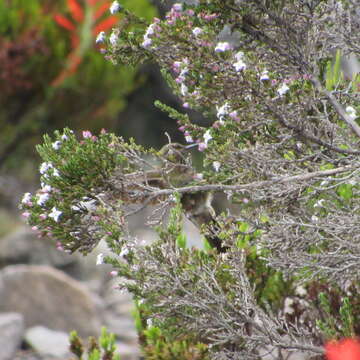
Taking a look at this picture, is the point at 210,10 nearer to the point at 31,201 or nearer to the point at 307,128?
the point at 307,128

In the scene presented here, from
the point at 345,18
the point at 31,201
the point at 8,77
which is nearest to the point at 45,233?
the point at 31,201

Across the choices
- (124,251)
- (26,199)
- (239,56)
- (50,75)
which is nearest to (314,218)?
(239,56)

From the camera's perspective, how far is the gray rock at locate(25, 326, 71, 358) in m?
7.37

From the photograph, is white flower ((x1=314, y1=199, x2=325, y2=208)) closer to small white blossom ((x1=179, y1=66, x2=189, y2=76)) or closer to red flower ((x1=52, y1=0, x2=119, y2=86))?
small white blossom ((x1=179, y1=66, x2=189, y2=76))

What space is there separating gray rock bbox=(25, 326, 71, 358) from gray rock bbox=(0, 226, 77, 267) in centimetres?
334

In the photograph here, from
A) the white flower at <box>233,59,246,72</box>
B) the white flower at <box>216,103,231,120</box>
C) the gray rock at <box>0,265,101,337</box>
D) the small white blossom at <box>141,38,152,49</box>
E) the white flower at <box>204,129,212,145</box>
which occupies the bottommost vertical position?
the white flower at <box>204,129,212,145</box>

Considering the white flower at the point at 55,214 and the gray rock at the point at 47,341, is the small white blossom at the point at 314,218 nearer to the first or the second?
the white flower at the point at 55,214

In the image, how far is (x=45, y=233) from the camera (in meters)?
3.41

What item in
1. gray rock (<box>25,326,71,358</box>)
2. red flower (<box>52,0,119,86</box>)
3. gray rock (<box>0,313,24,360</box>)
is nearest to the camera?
gray rock (<box>0,313,24,360</box>)

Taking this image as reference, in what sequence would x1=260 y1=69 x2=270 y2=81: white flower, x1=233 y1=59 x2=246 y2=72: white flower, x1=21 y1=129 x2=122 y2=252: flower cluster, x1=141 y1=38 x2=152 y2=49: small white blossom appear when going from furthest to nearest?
x1=141 y1=38 x2=152 y2=49: small white blossom → x1=21 y1=129 x2=122 y2=252: flower cluster → x1=260 y1=69 x2=270 y2=81: white flower → x1=233 y1=59 x2=246 y2=72: white flower

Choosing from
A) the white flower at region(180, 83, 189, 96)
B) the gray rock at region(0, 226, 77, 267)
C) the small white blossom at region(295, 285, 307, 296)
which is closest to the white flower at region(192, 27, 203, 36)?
the white flower at region(180, 83, 189, 96)

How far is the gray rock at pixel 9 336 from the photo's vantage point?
280 inches

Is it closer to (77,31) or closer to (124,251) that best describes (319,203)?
(124,251)

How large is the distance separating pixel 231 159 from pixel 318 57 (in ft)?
2.41
